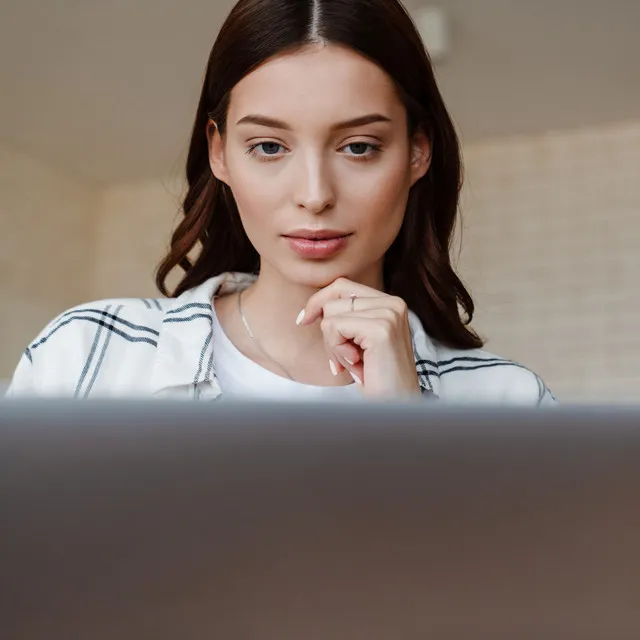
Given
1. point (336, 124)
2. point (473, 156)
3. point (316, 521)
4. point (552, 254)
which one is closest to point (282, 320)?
point (336, 124)

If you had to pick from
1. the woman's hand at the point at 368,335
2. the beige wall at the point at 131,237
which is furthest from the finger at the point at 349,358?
the beige wall at the point at 131,237

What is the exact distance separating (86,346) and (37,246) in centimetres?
331

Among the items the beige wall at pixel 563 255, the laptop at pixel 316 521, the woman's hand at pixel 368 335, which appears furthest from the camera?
the beige wall at pixel 563 255

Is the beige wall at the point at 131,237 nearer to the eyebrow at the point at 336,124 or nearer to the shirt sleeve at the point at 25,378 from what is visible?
the shirt sleeve at the point at 25,378

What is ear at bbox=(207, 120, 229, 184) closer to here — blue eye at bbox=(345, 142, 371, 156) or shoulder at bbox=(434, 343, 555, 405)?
blue eye at bbox=(345, 142, 371, 156)

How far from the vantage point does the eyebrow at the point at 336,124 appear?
1.01 metres

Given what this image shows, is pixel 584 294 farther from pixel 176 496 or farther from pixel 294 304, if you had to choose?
pixel 176 496

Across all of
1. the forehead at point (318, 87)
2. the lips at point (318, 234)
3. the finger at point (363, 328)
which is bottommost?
the finger at point (363, 328)

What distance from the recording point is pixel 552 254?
3.80 meters

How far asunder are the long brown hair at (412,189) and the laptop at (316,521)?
95cm

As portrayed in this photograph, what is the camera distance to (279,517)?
0.16 meters

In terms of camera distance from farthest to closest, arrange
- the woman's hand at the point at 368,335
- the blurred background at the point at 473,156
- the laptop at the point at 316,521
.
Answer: the blurred background at the point at 473,156 < the woman's hand at the point at 368,335 < the laptop at the point at 316,521

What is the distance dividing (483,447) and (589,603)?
1.5 inches

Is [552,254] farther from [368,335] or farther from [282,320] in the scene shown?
[368,335]
